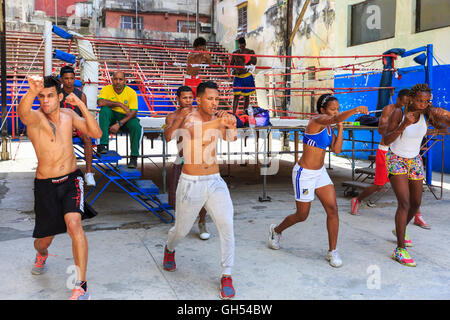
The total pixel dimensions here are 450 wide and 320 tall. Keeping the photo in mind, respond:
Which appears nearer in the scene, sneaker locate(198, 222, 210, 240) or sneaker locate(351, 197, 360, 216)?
sneaker locate(198, 222, 210, 240)

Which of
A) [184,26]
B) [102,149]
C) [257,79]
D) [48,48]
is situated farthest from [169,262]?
[184,26]

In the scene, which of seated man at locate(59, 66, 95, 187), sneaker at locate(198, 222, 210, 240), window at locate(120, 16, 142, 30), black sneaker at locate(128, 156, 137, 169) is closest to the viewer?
sneaker at locate(198, 222, 210, 240)

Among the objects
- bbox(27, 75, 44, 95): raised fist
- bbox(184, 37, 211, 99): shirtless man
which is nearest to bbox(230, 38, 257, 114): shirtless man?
bbox(184, 37, 211, 99): shirtless man

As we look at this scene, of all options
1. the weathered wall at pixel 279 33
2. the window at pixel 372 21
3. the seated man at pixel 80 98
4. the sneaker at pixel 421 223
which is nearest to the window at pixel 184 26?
the weathered wall at pixel 279 33

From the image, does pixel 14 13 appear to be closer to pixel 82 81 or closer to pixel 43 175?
pixel 82 81

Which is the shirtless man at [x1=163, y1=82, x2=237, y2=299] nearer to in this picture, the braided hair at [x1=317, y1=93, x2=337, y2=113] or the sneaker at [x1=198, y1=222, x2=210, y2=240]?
the braided hair at [x1=317, y1=93, x2=337, y2=113]

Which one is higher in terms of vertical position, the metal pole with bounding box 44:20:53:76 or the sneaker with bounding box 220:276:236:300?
the metal pole with bounding box 44:20:53:76

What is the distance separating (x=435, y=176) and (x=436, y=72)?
7.79ft

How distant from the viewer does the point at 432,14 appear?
10180mm

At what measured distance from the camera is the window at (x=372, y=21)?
11492 mm

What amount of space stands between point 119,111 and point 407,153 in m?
4.15

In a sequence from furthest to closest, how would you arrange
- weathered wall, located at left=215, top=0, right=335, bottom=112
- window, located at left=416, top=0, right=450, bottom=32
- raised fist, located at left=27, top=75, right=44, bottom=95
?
weathered wall, located at left=215, top=0, right=335, bottom=112 < window, located at left=416, top=0, right=450, bottom=32 < raised fist, located at left=27, top=75, right=44, bottom=95

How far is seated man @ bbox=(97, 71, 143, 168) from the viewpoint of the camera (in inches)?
257
